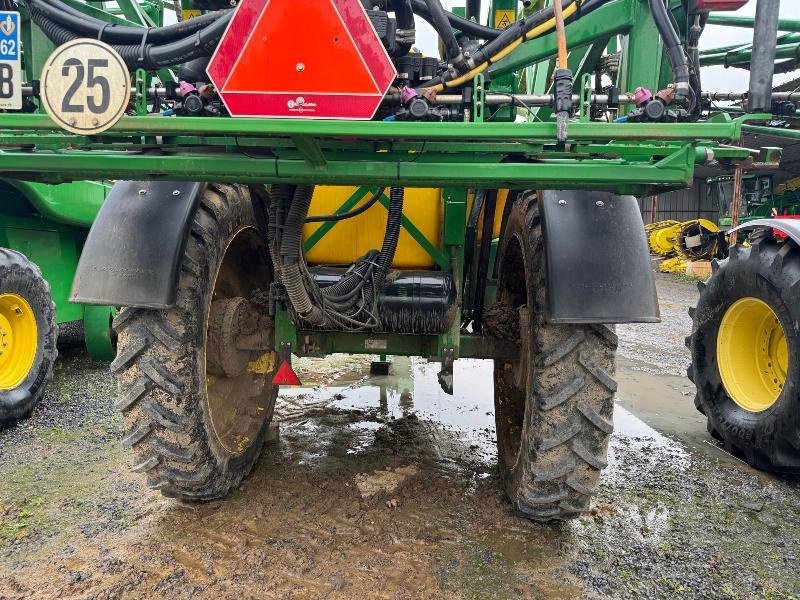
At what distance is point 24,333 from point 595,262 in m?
3.88

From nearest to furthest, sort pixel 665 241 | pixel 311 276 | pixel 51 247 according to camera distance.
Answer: pixel 311 276
pixel 51 247
pixel 665 241

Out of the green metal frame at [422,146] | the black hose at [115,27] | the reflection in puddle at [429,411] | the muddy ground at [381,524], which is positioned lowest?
the reflection in puddle at [429,411]

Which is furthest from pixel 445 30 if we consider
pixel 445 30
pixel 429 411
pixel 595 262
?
pixel 429 411

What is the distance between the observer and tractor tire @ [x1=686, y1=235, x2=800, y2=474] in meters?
3.20

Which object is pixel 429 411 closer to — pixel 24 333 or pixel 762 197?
pixel 24 333

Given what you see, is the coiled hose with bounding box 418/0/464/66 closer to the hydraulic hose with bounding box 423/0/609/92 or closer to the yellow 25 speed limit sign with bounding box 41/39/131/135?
the hydraulic hose with bounding box 423/0/609/92

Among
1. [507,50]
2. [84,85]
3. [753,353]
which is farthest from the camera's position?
[753,353]

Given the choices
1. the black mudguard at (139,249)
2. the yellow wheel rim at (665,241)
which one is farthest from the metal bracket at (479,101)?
the yellow wheel rim at (665,241)

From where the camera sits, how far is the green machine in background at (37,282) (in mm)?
3932

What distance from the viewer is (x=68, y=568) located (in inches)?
89.0

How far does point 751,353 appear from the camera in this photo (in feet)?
12.6

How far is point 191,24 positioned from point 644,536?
2.71m

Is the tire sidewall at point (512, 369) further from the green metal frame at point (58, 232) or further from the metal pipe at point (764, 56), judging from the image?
the green metal frame at point (58, 232)

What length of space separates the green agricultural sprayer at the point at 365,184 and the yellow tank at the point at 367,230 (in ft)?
0.04
